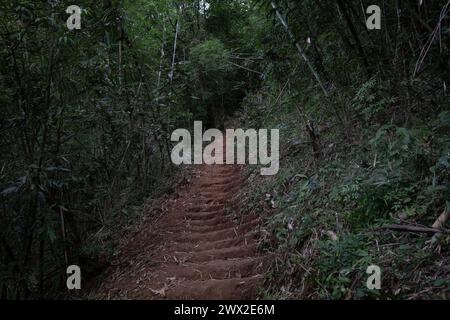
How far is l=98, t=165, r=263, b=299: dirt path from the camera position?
314 centimetres

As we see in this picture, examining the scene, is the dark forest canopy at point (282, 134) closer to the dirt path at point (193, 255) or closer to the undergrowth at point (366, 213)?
the undergrowth at point (366, 213)

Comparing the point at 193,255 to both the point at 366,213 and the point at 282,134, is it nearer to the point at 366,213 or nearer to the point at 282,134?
the point at 366,213

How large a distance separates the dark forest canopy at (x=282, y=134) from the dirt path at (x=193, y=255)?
324mm

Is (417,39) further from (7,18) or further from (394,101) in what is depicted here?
(7,18)

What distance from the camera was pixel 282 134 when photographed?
21.3 ft

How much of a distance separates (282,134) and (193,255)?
3299mm

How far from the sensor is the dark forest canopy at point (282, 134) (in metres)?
2.80

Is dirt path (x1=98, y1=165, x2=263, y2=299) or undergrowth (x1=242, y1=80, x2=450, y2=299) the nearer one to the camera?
undergrowth (x1=242, y1=80, x2=450, y2=299)

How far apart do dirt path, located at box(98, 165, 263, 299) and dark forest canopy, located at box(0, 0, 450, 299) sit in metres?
0.32

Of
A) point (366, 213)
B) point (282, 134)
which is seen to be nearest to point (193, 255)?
point (366, 213)

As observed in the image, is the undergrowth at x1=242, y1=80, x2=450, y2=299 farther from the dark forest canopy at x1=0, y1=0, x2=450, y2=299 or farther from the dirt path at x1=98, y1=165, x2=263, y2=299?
the dirt path at x1=98, y1=165, x2=263, y2=299

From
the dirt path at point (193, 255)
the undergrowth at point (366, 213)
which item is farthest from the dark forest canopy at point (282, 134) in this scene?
the dirt path at point (193, 255)

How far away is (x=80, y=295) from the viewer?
3885 mm

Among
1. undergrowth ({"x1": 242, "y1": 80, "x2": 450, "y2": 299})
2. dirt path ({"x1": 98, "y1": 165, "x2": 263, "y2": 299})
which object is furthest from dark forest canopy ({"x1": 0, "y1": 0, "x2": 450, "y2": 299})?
dirt path ({"x1": 98, "y1": 165, "x2": 263, "y2": 299})
